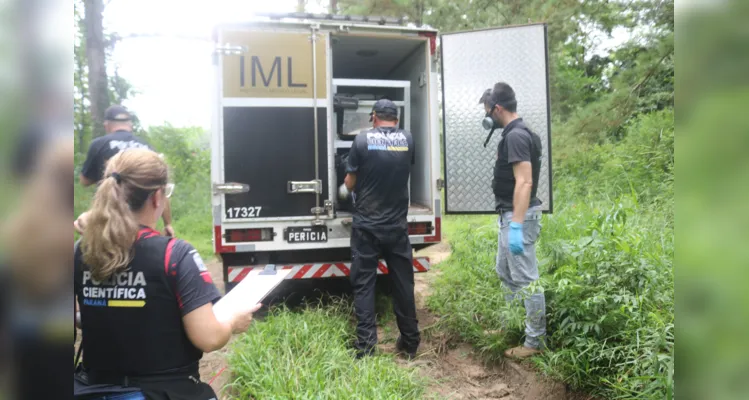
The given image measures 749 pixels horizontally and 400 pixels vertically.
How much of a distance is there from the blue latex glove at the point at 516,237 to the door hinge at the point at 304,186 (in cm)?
174

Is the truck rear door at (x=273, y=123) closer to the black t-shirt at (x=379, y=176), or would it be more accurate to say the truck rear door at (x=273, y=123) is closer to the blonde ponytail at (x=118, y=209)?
the black t-shirt at (x=379, y=176)

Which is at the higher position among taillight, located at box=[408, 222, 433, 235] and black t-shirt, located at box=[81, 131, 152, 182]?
black t-shirt, located at box=[81, 131, 152, 182]

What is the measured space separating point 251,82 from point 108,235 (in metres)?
2.84

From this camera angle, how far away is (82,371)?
1679mm

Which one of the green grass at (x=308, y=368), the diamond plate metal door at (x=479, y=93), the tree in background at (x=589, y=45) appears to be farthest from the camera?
the tree in background at (x=589, y=45)

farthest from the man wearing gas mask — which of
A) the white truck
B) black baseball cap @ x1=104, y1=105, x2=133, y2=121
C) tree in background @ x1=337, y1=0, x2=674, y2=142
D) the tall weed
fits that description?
A: black baseball cap @ x1=104, y1=105, x2=133, y2=121

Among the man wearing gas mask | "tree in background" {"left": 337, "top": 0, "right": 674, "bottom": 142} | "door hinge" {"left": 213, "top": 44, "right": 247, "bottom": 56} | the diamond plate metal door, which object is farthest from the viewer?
"tree in background" {"left": 337, "top": 0, "right": 674, "bottom": 142}

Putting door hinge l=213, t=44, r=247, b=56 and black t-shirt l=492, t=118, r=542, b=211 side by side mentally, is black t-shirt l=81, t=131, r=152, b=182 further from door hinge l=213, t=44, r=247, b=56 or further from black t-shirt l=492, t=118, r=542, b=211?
black t-shirt l=492, t=118, r=542, b=211

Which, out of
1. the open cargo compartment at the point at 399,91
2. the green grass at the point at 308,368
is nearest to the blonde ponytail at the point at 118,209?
the green grass at the point at 308,368

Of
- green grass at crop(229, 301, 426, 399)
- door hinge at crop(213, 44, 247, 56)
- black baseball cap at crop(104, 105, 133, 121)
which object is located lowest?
green grass at crop(229, 301, 426, 399)

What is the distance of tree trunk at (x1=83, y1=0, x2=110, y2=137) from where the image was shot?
9.00 metres

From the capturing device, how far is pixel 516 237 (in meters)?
3.43

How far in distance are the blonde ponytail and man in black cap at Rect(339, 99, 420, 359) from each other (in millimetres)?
2241

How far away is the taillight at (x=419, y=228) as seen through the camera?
4668 millimetres
